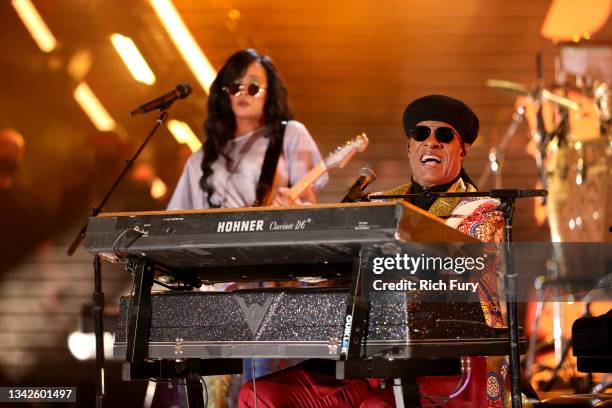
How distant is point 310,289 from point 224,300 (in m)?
0.27

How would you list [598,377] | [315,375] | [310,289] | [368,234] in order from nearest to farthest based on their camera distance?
[368,234] < [310,289] < [315,375] < [598,377]

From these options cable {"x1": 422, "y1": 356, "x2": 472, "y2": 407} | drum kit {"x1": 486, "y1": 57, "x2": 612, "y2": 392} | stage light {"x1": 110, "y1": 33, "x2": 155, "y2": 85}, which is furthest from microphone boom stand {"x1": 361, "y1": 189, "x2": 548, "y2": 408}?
stage light {"x1": 110, "y1": 33, "x2": 155, "y2": 85}

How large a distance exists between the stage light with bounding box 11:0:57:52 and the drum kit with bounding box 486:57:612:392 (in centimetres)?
345

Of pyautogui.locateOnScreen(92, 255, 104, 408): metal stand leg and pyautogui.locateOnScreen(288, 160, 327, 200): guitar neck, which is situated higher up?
pyautogui.locateOnScreen(288, 160, 327, 200): guitar neck

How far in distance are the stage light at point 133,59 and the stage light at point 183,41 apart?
29 centimetres

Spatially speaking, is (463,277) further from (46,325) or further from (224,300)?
(46,325)

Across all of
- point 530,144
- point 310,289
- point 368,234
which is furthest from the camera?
point 530,144

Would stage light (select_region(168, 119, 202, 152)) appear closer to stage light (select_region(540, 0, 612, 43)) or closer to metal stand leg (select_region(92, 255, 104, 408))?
stage light (select_region(540, 0, 612, 43))

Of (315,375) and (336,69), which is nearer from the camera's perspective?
(315,375)

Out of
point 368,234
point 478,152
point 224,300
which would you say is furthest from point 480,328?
point 478,152

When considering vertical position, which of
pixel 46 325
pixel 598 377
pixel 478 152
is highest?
pixel 478 152

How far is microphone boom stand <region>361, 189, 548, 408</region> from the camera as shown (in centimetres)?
300

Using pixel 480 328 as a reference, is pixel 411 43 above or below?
above

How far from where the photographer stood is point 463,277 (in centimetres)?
289
